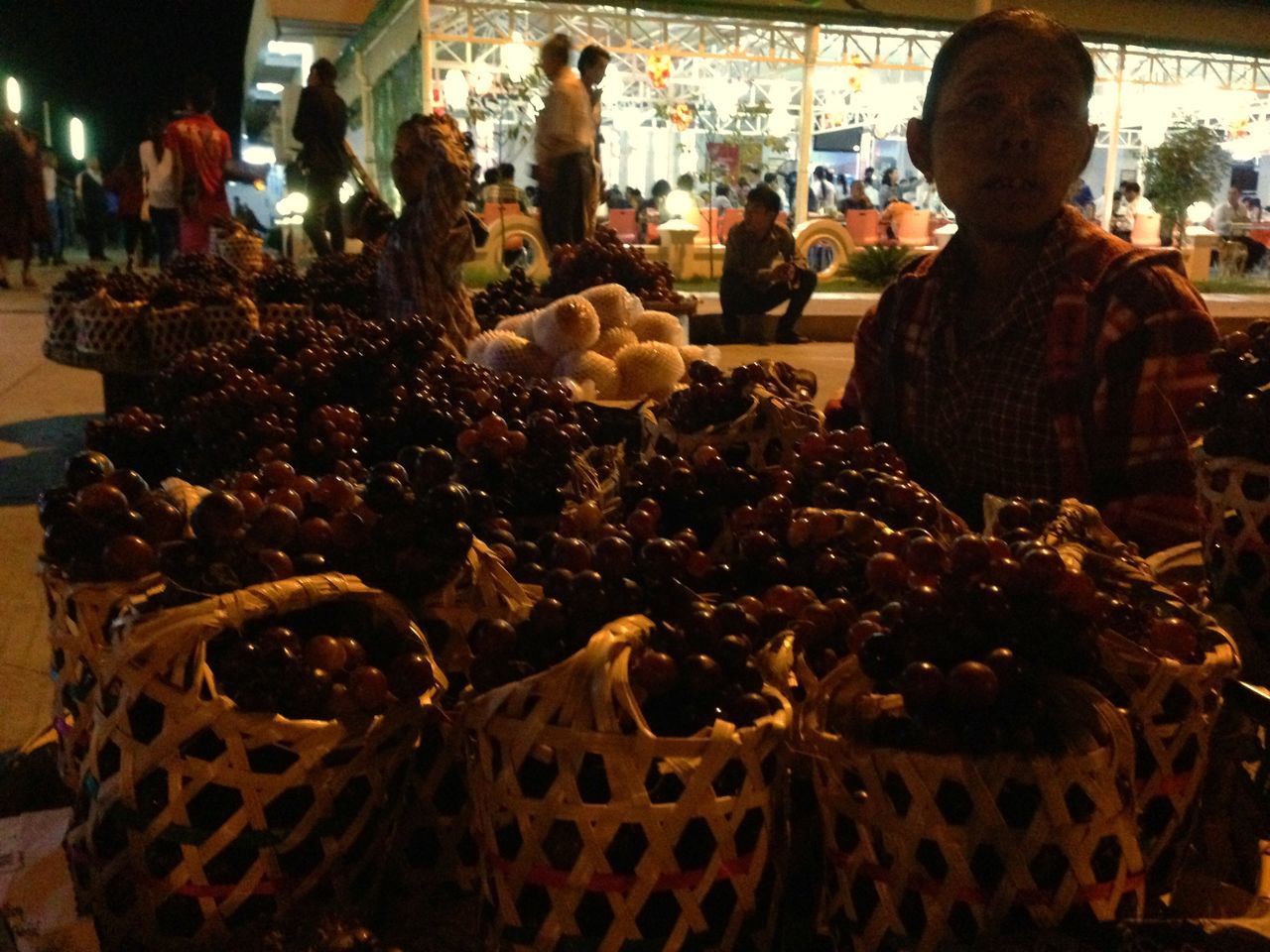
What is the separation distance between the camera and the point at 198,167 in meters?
8.13

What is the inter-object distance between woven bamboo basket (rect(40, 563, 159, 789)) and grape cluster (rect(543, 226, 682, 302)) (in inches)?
128

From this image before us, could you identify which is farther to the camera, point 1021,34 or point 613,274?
point 613,274

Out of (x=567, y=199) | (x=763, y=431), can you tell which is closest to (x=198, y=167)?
(x=567, y=199)

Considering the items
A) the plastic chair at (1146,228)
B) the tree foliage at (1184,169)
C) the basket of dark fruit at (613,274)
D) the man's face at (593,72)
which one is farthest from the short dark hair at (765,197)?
the plastic chair at (1146,228)

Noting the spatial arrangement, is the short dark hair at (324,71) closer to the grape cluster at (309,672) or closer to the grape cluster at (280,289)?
the grape cluster at (280,289)

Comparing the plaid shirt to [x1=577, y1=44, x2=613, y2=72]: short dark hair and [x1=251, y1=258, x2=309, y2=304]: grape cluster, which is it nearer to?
[x1=251, y1=258, x2=309, y2=304]: grape cluster

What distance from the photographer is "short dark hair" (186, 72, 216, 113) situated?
7.80 meters

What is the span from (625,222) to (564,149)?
27.4 ft

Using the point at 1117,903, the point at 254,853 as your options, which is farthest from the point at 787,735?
the point at 254,853

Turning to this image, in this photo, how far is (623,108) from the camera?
1541 cm

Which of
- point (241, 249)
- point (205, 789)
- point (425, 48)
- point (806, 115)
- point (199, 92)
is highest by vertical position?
point (425, 48)

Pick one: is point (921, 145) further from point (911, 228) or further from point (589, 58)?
point (911, 228)

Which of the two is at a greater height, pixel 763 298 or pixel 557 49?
pixel 557 49

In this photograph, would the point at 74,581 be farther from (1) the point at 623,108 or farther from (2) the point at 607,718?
(1) the point at 623,108
